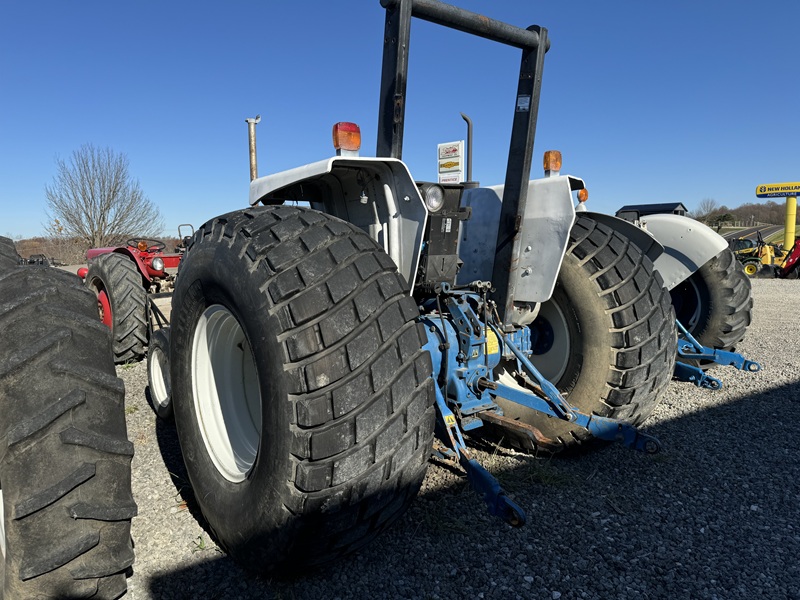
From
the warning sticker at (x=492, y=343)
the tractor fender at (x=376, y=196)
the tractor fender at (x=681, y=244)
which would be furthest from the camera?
the tractor fender at (x=681, y=244)

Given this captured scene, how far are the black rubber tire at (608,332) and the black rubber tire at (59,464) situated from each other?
6.62 feet

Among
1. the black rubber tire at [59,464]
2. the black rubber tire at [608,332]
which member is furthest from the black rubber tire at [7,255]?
the black rubber tire at [608,332]

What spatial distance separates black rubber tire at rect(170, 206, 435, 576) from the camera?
167 cm

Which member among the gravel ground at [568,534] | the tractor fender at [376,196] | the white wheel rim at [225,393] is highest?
the tractor fender at [376,196]

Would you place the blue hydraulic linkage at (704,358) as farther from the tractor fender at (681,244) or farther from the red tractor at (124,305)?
the red tractor at (124,305)

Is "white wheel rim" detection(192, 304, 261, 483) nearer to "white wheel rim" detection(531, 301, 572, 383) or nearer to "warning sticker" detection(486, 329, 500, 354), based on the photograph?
"warning sticker" detection(486, 329, 500, 354)

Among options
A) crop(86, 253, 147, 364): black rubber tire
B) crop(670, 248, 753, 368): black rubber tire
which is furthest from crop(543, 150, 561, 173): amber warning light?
crop(86, 253, 147, 364): black rubber tire

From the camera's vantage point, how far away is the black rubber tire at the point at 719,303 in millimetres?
5195

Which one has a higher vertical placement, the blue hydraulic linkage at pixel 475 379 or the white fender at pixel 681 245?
the white fender at pixel 681 245

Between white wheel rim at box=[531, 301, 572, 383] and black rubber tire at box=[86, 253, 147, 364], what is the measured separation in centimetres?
410

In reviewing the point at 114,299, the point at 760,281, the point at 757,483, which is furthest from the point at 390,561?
the point at 760,281

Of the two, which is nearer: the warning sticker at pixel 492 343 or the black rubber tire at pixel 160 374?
the warning sticker at pixel 492 343

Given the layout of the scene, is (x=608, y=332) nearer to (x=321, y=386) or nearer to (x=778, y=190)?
(x=321, y=386)

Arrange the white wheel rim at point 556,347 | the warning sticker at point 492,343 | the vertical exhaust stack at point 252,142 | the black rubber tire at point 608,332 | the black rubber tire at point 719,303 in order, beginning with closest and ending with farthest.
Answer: the warning sticker at point 492,343, the black rubber tire at point 608,332, the white wheel rim at point 556,347, the black rubber tire at point 719,303, the vertical exhaust stack at point 252,142
